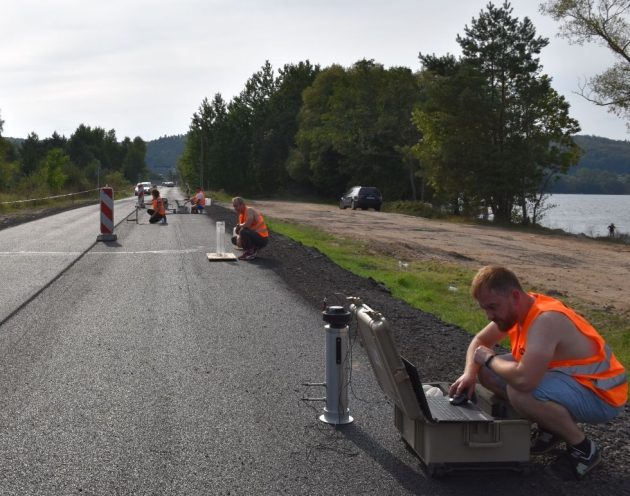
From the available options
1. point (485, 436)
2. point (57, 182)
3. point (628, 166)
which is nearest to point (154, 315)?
point (485, 436)

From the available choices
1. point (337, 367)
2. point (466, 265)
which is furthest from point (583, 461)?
point (466, 265)

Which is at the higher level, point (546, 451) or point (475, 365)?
point (475, 365)

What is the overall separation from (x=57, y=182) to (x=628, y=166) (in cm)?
14604

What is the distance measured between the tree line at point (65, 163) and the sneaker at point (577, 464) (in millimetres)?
49649

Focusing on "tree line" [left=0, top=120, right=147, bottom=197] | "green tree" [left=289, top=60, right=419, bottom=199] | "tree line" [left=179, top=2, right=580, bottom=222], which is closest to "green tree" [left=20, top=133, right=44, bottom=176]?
"tree line" [left=0, top=120, right=147, bottom=197]

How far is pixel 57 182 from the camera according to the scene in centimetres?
6869

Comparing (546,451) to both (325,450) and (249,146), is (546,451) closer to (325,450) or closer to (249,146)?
(325,450)

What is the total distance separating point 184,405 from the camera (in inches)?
231

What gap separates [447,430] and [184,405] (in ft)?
7.57

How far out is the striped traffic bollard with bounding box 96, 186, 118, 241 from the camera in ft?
68.6

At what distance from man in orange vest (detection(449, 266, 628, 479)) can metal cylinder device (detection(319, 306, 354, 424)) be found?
4.36 feet

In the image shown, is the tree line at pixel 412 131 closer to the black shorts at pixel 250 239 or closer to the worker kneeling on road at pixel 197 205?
the worker kneeling on road at pixel 197 205

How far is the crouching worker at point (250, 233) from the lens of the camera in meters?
16.8

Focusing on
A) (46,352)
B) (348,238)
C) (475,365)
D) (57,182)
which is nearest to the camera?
(475,365)
